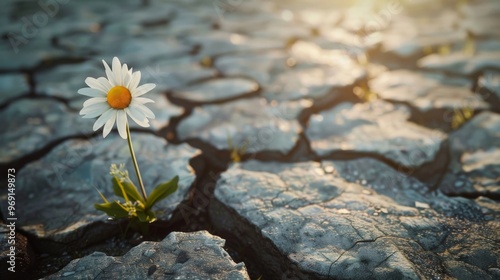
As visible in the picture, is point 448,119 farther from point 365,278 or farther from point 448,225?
point 365,278

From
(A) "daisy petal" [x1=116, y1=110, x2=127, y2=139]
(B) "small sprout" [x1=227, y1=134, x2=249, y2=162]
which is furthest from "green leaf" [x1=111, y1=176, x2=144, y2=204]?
(B) "small sprout" [x1=227, y1=134, x2=249, y2=162]

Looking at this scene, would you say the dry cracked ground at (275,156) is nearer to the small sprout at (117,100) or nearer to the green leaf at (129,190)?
the green leaf at (129,190)

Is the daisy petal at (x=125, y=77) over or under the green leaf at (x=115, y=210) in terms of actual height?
over

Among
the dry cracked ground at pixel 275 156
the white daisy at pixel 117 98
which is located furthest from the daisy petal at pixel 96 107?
the dry cracked ground at pixel 275 156

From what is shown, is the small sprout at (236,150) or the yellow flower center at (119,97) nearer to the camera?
the yellow flower center at (119,97)

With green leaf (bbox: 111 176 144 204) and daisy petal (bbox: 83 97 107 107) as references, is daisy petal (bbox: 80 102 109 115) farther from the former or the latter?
green leaf (bbox: 111 176 144 204)

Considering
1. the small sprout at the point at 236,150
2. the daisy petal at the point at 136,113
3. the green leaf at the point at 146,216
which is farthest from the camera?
the small sprout at the point at 236,150

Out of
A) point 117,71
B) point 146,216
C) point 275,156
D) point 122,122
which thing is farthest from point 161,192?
point 275,156

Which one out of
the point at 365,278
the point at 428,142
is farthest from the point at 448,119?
the point at 365,278
